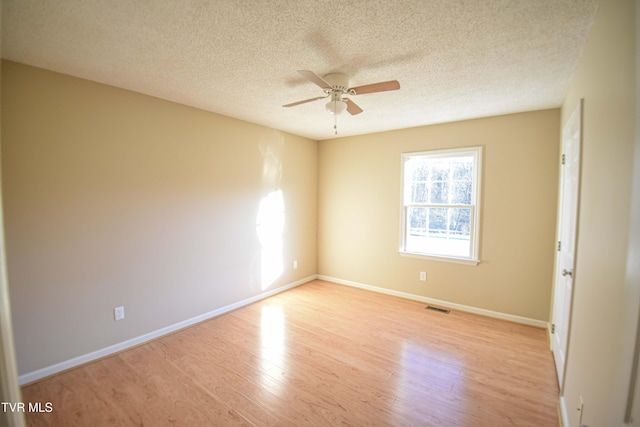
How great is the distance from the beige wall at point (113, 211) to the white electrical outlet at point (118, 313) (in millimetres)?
42

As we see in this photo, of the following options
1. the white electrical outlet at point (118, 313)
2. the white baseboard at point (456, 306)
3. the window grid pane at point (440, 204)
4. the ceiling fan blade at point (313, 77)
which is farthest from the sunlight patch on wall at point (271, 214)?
the ceiling fan blade at point (313, 77)

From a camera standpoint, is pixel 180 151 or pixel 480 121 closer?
pixel 180 151

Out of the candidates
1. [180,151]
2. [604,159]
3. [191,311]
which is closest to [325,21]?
[604,159]

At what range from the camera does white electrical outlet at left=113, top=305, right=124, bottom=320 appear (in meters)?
2.77

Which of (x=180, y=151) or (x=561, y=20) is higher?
(x=561, y=20)

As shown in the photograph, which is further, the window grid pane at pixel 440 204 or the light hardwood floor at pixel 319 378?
the window grid pane at pixel 440 204

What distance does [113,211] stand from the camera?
273cm

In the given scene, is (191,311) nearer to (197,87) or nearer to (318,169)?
(197,87)

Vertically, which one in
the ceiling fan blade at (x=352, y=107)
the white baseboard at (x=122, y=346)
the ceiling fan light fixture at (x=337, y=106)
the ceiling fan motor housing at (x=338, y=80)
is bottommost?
the white baseboard at (x=122, y=346)

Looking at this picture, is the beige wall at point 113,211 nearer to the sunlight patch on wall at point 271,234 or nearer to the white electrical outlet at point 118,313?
the white electrical outlet at point 118,313

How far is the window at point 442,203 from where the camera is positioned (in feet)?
12.3

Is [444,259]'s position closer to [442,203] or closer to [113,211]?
[442,203]

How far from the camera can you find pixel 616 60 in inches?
52.2

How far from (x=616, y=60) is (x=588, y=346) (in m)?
1.40
